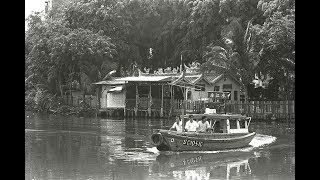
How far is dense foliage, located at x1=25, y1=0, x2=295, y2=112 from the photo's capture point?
121 feet

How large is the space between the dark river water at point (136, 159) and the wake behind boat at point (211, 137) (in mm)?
308

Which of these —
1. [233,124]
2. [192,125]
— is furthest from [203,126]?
[233,124]

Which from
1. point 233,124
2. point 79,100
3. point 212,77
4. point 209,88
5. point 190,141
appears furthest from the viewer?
point 79,100

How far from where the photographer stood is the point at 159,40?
47438 millimetres

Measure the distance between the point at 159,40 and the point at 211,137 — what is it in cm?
2801

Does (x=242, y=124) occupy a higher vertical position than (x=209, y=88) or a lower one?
lower

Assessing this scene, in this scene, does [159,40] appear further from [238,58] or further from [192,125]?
[192,125]

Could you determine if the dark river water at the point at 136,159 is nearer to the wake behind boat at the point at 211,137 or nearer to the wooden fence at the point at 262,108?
the wake behind boat at the point at 211,137

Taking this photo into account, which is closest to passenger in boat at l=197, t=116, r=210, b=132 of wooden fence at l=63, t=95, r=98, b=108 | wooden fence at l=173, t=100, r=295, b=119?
wooden fence at l=173, t=100, r=295, b=119

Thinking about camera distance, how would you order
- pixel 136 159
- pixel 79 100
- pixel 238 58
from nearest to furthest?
pixel 136 159 < pixel 238 58 < pixel 79 100

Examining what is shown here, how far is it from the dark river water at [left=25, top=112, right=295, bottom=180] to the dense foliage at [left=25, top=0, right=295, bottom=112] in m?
9.11

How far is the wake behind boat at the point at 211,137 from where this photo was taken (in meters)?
19.9

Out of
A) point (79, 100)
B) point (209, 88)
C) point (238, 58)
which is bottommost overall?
point (79, 100)

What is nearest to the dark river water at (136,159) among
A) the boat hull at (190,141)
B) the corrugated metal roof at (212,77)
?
the boat hull at (190,141)
